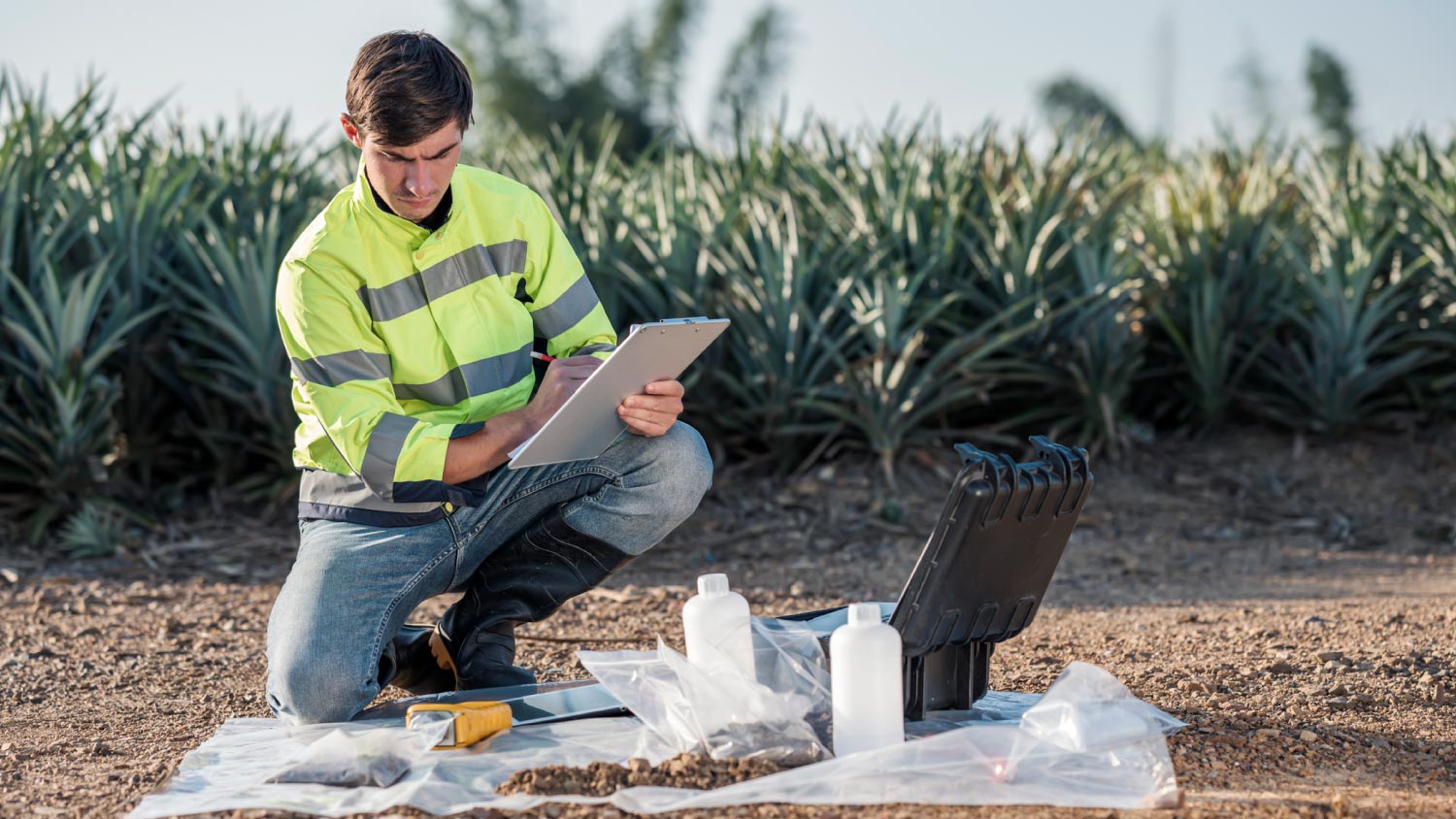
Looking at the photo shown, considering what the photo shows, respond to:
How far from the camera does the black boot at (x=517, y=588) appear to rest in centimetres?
272

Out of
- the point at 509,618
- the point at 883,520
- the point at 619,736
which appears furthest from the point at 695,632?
the point at 883,520

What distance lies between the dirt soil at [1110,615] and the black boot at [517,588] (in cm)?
25

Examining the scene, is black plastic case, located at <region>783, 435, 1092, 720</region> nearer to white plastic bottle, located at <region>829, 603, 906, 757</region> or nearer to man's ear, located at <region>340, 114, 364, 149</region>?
white plastic bottle, located at <region>829, 603, 906, 757</region>

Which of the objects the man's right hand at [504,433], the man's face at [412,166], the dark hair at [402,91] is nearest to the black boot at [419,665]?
the man's right hand at [504,433]

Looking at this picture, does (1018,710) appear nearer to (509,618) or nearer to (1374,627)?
(509,618)

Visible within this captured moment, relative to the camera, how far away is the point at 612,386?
237 centimetres

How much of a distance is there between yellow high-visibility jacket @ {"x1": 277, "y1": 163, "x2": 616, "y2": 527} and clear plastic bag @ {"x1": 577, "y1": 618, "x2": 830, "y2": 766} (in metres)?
0.48

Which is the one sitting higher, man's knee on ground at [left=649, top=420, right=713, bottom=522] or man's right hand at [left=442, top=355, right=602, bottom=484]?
man's right hand at [left=442, top=355, right=602, bottom=484]

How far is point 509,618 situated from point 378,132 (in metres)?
0.96

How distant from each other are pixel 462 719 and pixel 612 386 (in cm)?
60

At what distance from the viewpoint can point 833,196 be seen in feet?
19.0

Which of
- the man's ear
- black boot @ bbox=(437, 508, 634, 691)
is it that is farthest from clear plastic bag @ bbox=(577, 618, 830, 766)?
the man's ear

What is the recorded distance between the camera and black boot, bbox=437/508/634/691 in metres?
2.72

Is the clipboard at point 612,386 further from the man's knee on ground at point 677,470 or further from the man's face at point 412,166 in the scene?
the man's face at point 412,166
